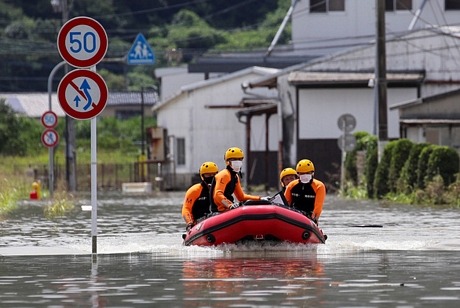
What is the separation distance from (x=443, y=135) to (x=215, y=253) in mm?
23755

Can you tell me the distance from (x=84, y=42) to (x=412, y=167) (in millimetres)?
19414

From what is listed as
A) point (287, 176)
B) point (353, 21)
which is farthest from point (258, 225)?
point (353, 21)

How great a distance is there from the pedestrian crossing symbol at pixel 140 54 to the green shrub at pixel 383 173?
12.4 metres

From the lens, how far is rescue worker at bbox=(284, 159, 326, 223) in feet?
61.3

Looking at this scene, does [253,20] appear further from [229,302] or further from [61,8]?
[229,302]

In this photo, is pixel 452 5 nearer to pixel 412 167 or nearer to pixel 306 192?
pixel 412 167

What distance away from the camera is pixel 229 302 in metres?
10.9

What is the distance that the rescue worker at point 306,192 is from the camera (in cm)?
1867

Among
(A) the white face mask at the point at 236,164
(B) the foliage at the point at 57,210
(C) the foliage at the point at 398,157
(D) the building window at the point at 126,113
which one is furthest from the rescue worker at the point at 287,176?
(D) the building window at the point at 126,113

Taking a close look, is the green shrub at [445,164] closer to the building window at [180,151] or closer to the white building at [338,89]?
the white building at [338,89]

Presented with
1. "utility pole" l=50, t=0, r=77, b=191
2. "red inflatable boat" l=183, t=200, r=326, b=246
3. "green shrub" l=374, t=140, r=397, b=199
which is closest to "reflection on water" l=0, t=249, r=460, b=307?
"red inflatable boat" l=183, t=200, r=326, b=246

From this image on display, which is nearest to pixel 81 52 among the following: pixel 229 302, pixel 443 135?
pixel 229 302

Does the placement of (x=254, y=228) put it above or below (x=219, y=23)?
below

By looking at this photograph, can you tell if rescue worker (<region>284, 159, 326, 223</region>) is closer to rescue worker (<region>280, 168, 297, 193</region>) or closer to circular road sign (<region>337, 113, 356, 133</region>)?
rescue worker (<region>280, 168, 297, 193</region>)
